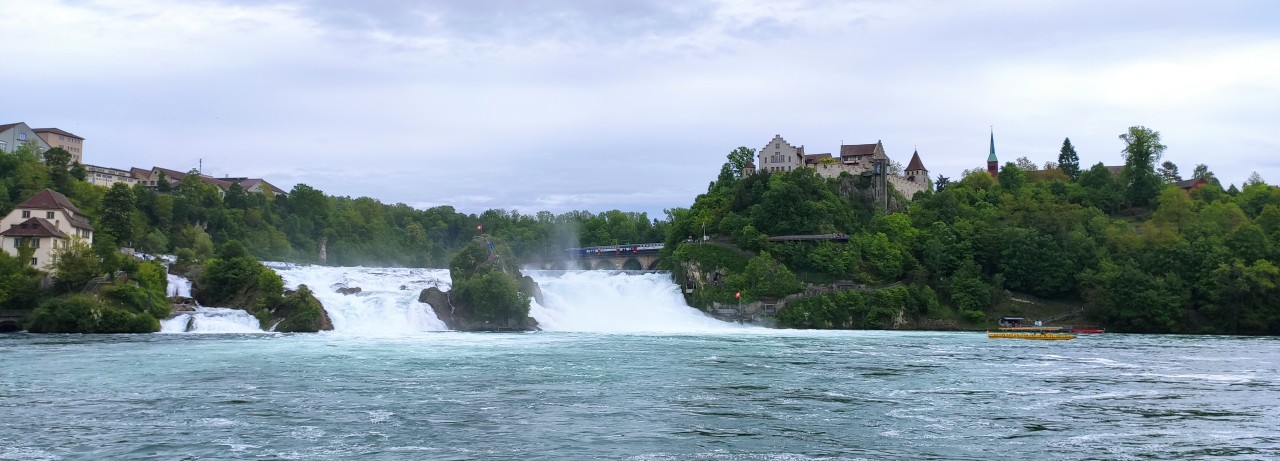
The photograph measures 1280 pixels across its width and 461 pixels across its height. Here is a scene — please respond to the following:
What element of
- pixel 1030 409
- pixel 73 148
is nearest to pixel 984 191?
pixel 1030 409

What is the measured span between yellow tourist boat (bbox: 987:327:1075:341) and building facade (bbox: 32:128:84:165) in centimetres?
10337

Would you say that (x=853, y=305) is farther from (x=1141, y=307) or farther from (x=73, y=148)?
(x=73, y=148)

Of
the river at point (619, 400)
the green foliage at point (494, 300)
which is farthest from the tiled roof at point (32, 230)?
the green foliage at point (494, 300)

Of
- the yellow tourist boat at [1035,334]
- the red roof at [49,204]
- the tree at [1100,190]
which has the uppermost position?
the tree at [1100,190]

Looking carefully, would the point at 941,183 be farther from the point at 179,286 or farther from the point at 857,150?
the point at 179,286

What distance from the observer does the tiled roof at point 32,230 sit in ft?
202

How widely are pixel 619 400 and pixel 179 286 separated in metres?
45.5

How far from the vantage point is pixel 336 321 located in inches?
2448

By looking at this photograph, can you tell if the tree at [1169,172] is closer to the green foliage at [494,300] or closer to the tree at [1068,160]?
the tree at [1068,160]

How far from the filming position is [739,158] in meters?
107

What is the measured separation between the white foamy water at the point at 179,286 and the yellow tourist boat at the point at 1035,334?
5187 cm

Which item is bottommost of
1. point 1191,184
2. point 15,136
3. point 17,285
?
point 17,285

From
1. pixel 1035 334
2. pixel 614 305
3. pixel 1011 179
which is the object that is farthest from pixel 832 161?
pixel 1035 334

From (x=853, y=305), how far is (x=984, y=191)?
3663 cm
